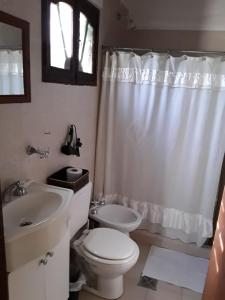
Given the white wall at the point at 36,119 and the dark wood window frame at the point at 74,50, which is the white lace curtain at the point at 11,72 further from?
the dark wood window frame at the point at 74,50

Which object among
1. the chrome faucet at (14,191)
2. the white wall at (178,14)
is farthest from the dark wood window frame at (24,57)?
the white wall at (178,14)

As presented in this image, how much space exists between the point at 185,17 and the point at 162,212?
1961 mm

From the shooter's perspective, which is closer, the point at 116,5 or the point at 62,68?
the point at 62,68

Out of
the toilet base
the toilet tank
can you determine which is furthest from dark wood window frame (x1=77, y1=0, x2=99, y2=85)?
the toilet base

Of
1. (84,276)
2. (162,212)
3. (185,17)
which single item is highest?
(185,17)

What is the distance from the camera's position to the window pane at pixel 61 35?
1587 millimetres

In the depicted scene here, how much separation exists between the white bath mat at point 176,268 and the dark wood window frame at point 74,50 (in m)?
1.72

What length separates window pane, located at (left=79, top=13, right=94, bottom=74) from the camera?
1946 mm

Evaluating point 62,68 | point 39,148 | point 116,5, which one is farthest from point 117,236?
point 116,5

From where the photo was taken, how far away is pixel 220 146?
7.11 feet

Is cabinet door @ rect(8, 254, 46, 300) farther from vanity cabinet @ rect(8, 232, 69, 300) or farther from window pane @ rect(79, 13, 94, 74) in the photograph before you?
window pane @ rect(79, 13, 94, 74)

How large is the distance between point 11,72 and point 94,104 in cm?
111

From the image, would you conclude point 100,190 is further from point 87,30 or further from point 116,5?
point 116,5

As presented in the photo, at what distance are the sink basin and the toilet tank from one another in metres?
0.27
